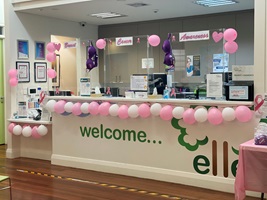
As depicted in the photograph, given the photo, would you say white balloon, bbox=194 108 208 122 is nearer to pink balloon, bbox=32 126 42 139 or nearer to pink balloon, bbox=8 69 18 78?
pink balloon, bbox=32 126 42 139

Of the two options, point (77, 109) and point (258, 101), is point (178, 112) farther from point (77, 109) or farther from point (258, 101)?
point (77, 109)

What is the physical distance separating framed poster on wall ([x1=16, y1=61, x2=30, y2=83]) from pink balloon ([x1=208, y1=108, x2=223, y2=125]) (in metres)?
3.95

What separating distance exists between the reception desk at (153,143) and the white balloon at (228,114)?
4.3 inches

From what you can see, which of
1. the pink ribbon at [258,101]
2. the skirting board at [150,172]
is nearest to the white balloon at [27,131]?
the skirting board at [150,172]

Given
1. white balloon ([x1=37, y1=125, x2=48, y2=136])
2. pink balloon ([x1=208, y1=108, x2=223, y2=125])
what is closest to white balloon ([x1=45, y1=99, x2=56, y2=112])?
white balloon ([x1=37, y1=125, x2=48, y2=136])

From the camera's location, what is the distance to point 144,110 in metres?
5.52

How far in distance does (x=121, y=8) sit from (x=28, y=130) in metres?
2.83

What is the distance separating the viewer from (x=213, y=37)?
5.39 m

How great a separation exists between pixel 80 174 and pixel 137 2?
3.12 meters

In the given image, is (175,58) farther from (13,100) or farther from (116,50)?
(13,100)

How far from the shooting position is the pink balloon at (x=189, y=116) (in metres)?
5.14

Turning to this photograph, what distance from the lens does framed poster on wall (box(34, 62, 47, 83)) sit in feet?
25.6

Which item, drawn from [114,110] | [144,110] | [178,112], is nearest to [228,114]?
[178,112]

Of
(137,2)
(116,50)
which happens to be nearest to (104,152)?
(116,50)
